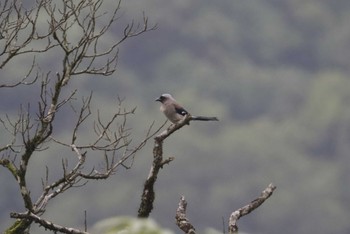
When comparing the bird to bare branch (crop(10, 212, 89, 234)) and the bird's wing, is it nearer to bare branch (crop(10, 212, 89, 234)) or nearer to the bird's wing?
the bird's wing

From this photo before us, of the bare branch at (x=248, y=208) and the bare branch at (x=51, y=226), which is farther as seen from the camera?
the bare branch at (x=51, y=226)

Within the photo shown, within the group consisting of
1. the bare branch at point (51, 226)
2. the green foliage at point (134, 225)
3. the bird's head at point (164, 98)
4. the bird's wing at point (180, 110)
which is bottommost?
the green foliage at point (134, 225)

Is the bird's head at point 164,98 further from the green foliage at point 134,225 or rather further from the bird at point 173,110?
the green foliage at point 134,225

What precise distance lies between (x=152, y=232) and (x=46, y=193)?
40.9 feet

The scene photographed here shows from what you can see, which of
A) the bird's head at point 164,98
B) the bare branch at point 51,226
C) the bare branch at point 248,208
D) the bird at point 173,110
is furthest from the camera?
the bird's head at point 164,98

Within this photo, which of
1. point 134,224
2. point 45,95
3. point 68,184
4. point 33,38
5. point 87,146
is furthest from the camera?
point 33,38

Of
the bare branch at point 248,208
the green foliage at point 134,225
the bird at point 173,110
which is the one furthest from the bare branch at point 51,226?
the green foliage at point 134,225

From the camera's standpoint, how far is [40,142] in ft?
42.9

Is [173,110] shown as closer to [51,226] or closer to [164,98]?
[164,98]

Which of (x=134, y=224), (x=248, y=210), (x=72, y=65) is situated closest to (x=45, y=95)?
(x=72, y=65)

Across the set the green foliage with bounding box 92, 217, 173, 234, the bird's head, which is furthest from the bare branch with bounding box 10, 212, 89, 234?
the green foliage with bounding box 92, 217, 173, 234

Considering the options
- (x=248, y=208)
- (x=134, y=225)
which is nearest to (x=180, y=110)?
(x=248, y=208)

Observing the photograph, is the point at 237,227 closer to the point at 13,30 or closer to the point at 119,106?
the point at 119,106

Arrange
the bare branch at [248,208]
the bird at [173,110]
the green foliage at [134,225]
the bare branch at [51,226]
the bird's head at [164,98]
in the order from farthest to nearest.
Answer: the bird's head at [164,98]
the bird at [173,110]
the bare branch at [51,226]
the bare branch at [248,208]
the green foliage at [134,225]
